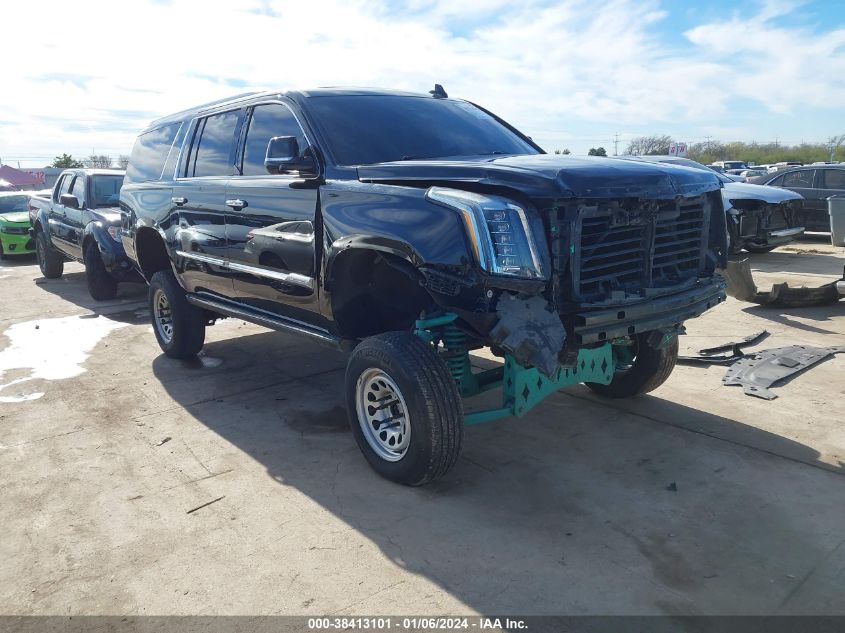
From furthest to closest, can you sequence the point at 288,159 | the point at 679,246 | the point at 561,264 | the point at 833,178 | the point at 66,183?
the point at 833,178
the point at 66,183
the point at 288,159
the point at 679,246
the point at 561,264

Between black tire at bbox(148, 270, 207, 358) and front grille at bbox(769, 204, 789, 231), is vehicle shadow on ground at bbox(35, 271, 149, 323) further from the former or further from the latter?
front grille at bbox(769, 204, 789, 231)

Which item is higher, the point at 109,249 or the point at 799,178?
the point at 799,178

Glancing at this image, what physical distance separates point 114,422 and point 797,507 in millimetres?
4333

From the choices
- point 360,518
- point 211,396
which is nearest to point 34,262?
point 211,396

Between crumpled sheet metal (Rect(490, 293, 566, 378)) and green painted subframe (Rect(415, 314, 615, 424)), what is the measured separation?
1.19 ft

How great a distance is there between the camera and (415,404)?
11.3 feet

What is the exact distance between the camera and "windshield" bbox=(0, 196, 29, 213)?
15.9 meters

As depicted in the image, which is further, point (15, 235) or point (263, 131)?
point (15, 235)

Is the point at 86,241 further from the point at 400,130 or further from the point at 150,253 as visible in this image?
the point at 400,130

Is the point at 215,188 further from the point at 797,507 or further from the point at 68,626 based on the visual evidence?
the point at 797,507

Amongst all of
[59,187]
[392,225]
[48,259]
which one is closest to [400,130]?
[392,225]

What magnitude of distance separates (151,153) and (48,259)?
259 inches

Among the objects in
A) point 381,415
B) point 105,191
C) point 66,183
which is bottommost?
point 381,415

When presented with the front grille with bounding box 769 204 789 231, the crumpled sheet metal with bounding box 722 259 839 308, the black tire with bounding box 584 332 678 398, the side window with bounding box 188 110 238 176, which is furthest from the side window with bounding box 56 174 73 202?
the front grille with bounding box 769 204 789 231
